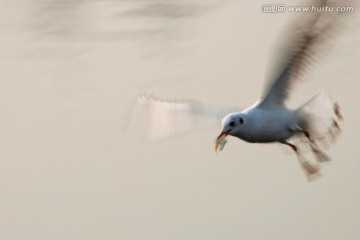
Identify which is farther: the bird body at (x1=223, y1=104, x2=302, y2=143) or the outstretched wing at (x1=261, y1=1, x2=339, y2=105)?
the bird body at (x1=223, y1=104, x2=302, y2=143)

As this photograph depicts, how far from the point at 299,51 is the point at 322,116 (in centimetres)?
40

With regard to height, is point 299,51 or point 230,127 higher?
point 299,51

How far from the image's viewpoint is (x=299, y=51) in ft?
19.2

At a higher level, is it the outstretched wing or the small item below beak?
the outstretched wing

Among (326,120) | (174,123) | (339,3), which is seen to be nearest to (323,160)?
(326,120)

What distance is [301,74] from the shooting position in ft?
19.6

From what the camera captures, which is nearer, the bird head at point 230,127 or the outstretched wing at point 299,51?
the outstretched wing at point 299,51

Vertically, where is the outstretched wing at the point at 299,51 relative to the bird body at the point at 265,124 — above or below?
above

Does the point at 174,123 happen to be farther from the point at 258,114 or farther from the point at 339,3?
the point at 339,3

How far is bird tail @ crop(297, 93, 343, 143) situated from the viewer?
6188 mm

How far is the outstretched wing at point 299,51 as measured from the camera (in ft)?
18.7

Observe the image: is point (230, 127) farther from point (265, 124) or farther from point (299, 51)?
point (299, 51)

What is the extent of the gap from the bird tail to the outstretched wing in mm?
127

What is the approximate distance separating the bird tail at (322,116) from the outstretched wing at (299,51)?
0.13 m
